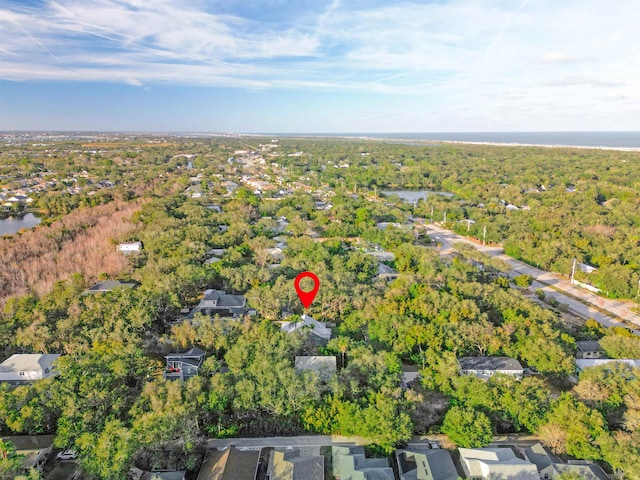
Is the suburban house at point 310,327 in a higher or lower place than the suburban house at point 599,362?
higher

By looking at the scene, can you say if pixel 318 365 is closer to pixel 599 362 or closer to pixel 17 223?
pixel 599 362

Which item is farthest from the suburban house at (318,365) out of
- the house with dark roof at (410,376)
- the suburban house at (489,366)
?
the suburban house at (489,366)

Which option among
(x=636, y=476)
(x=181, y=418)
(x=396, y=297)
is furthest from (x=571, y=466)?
(x=181, y=418)

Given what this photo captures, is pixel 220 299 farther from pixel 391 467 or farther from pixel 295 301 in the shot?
pixel 391 467

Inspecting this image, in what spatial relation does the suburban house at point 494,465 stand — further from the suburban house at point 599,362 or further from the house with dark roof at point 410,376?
the suburban house at point 599,362

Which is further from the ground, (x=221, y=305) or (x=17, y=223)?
(x=221, y=305)

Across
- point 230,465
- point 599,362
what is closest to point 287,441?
point 230,465
